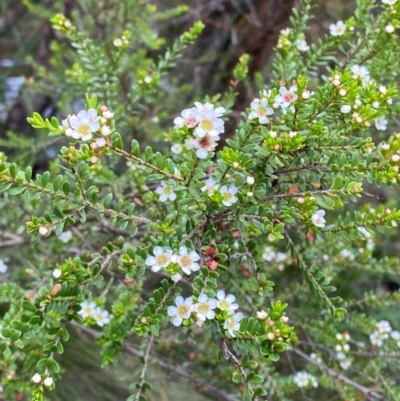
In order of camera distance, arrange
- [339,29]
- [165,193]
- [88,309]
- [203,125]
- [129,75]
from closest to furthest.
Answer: [203,125] → [165,193] → [88,309] → [339,29] → [129,75]

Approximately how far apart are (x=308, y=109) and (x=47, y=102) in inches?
61.9

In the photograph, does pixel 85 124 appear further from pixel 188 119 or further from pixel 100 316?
pixel 100 316

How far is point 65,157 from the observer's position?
614 millimetres

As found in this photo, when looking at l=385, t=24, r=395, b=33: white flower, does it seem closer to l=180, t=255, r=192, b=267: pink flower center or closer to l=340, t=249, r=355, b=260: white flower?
l=340, t=249, r=355, b=260: white flower

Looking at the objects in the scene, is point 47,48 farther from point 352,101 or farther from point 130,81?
point 352,101

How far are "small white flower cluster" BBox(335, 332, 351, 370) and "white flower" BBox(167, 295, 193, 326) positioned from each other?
451 mm

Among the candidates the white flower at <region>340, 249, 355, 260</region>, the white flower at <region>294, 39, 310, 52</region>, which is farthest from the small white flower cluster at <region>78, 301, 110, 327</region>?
the white flower at <region>294, 39, 310, 52</region>

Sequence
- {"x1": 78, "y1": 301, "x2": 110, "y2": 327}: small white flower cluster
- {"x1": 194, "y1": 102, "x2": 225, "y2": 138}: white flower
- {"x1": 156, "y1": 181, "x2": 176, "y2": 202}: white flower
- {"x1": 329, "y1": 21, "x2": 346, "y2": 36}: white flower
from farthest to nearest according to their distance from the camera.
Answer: {"x1": 329, "y1": 21, "x2": 346, "y2": 36}: white flower
{"x1": 78, "y1": 301, "x2": 110, "y2": 327}: small white flower cluster
{"x1": 156, "y1": 181, "x2": 176, "y2": 202}: white flower
{"x1": 194, "y1": 102, "x2": 225, "y2": 138}: white flower

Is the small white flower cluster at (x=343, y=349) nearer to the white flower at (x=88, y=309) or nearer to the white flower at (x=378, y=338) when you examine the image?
the white flower at (x=378, y=338)

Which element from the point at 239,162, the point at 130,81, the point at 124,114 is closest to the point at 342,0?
the point at 130,81

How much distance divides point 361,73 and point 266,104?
26 centimetres

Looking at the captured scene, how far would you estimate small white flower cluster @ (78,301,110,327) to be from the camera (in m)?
0.84

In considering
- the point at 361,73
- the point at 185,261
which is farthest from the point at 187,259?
the point at 361,73

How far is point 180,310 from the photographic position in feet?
2.10
